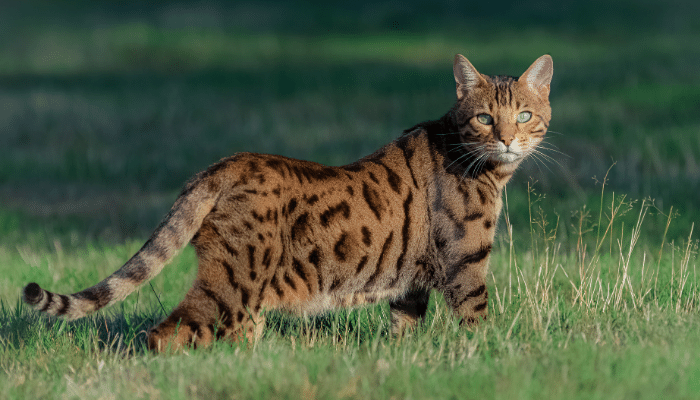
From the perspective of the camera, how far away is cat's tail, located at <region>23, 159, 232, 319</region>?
176 inches

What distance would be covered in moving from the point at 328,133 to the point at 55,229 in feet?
19.2

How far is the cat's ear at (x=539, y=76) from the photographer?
5.66 m

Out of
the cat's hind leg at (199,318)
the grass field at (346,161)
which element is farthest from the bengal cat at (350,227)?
the grass field at (346,161)

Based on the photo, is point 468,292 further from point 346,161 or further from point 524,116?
point 346,161

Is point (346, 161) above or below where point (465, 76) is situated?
below

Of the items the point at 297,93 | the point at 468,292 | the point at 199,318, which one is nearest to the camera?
the point at 199,318

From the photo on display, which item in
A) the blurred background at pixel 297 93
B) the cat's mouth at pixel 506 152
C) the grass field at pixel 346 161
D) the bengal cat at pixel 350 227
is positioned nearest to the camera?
the grass field at pixel 346 161

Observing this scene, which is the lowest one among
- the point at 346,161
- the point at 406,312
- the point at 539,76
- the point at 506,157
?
the point at 406,312

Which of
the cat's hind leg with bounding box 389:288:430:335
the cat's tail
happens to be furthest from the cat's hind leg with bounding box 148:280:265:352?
the cat's hind leg with bounding box 389:288:430:335

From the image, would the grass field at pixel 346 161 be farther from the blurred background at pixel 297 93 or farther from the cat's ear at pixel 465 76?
the cat's ear at pixel 465 76

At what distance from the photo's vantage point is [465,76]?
5.73 metres

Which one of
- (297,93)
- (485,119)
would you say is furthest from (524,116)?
(297,93)

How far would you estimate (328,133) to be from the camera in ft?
48.2

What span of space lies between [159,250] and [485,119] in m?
2.45
